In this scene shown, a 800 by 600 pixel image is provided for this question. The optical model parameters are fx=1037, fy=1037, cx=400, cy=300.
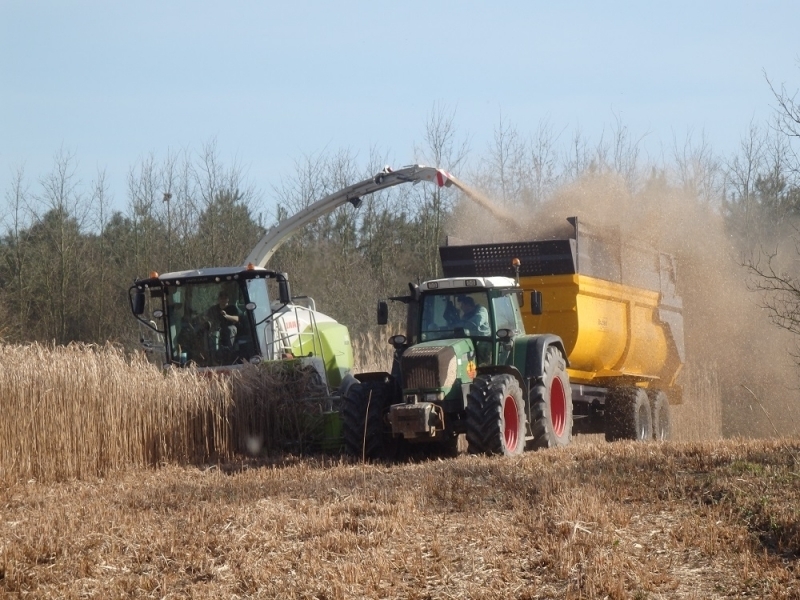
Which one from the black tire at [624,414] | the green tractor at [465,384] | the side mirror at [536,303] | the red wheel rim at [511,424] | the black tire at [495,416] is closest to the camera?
the black tire at [495,416]

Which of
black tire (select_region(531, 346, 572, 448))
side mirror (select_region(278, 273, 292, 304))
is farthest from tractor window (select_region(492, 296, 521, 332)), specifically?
side mirror (select_region(278, 273, 292, 304))

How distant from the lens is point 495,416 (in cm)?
1023

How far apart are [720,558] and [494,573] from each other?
1.35 metres

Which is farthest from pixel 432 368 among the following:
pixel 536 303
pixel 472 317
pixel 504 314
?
pixel 536 303

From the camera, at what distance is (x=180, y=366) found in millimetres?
13445

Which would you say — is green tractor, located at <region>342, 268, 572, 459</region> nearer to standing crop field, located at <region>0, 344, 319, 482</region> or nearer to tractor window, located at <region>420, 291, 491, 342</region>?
tractor window, located at <region>420, 291, 491, 342</region>

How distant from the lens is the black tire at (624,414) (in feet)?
46.7

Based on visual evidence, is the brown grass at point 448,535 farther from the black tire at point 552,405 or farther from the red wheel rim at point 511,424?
the black tire at point 552,405

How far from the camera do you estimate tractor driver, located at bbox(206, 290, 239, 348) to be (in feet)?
44.3

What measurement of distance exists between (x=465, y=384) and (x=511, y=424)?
0.65 metres

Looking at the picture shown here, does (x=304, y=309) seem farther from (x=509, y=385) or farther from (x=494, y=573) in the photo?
(x=494, y=573)

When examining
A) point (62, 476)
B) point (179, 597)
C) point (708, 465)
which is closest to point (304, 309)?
point (62, 476)

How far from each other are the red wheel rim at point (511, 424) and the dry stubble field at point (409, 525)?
82cm

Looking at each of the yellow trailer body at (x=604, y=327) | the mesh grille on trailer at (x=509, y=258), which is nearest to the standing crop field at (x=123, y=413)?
the mesh grille on trailer at (x=509, y=258)
